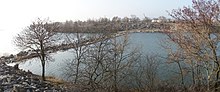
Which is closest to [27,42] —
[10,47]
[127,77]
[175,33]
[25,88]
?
[127,77]

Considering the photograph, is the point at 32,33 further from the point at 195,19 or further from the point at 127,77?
the point at 195,19

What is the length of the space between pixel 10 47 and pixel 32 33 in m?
28.5

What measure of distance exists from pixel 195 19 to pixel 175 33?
1.88 m

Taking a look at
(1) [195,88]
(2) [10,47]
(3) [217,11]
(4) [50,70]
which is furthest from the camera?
(2) [10,47]

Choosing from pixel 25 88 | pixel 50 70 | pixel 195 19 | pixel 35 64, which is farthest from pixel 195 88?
pixel 35 64

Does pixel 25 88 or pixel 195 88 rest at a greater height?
pixel 25 88

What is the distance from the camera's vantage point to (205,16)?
12305 millimetres

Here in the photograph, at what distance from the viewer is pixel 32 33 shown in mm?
22719

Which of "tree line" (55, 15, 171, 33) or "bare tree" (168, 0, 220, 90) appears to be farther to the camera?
"tree line" (55, 15, 171, 33)

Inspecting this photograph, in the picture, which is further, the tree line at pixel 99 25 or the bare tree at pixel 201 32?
the tree line at pixel 99 25

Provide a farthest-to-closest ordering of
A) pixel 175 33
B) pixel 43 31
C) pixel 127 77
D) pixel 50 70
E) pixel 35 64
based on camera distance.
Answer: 1. pixel 35 64
2. pixel 50 70
3. pixel 43 31
4. pixel 127 77
5. pixel 175 33

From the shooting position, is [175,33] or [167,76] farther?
[167,76]

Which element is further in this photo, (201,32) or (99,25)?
(99,25)

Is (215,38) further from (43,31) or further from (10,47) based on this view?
(10,47)
